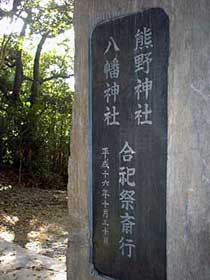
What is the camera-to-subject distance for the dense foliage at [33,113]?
920 cm

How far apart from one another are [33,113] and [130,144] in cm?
865

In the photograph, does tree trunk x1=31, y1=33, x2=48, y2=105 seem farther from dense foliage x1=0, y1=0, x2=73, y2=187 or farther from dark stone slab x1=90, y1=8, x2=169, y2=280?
dark stone slab x1=90, y1=8, x2=169, y2=280

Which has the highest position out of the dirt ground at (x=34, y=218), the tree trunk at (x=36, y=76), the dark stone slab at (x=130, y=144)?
the tree trunk at (x=36, y=76)

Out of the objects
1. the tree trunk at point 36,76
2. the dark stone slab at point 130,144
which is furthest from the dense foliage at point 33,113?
the dark stone slab at point 130,144

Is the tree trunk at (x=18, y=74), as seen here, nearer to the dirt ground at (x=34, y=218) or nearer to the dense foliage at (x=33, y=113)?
the dense foliage at (x=33, y=113)

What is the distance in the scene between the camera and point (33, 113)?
33.9 feet

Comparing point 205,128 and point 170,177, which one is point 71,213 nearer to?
point 170,177

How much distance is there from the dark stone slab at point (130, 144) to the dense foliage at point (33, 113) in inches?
289

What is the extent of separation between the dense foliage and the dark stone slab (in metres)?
7.34

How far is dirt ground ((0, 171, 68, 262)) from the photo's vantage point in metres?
5.83

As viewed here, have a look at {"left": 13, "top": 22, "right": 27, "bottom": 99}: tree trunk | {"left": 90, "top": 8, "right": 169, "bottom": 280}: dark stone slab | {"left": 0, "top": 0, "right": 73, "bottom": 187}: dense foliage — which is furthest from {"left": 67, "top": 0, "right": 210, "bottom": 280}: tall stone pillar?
{"left": 13, "top": 22, "right": 27, "bottom": 99}: tree trunk

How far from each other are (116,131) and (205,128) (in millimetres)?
476

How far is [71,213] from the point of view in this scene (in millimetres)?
2295

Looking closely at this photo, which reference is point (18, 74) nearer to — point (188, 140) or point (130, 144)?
point (130, 144)
